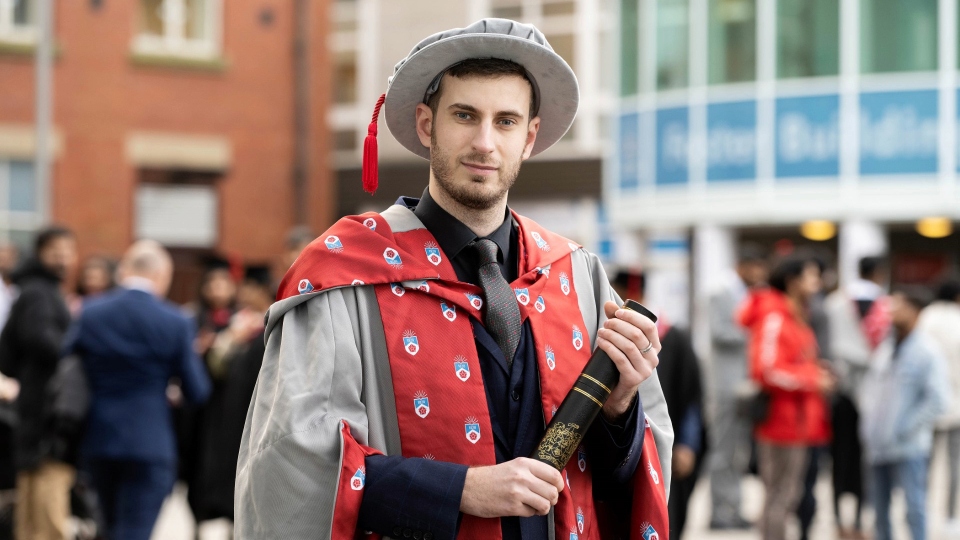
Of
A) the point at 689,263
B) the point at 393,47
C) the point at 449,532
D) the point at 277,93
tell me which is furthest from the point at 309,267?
the point at 393,47

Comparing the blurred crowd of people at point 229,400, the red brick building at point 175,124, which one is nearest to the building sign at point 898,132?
the blurred crowd of people at point 229,400

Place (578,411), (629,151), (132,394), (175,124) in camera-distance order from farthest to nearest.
Result: (175,124) < (629,151) < (132,394) < (578,411)

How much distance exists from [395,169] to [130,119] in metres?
8.16

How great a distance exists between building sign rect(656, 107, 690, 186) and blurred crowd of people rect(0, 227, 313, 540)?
1296 cm

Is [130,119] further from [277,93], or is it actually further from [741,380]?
[741,380]

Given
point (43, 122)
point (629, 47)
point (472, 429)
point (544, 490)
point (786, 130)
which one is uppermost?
point (629, 47)

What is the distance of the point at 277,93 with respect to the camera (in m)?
23.4

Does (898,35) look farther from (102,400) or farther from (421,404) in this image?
(421,404)

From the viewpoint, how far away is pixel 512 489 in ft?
8.84

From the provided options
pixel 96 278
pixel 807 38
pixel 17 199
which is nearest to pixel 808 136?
pixel 807 38

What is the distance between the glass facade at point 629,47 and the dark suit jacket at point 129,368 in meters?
14.6

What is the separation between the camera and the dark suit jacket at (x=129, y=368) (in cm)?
757

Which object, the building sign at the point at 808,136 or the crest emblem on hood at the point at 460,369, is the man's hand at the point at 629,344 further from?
the building sign at the point at 808,136

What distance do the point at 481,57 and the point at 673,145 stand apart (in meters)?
17.9
